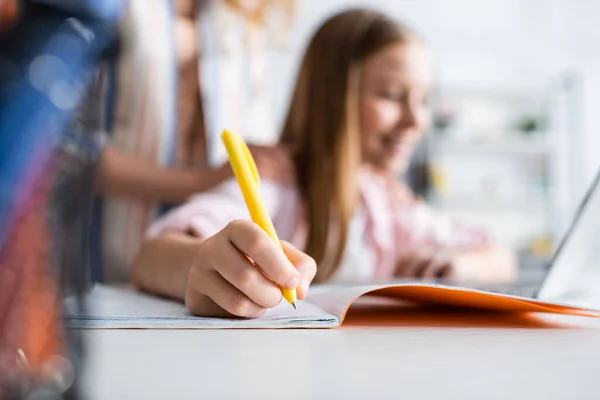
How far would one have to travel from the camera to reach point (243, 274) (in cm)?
36

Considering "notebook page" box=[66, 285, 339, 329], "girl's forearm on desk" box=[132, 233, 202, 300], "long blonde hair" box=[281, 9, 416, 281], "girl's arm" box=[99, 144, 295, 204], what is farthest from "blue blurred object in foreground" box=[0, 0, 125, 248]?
"girl's arm" box=[99, 144, 295, 204]

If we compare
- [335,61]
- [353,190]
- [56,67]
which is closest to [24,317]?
[56,67]

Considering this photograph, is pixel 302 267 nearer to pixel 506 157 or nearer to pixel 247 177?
pixel 247 177

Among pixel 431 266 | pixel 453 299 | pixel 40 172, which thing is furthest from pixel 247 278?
pixel 431 266

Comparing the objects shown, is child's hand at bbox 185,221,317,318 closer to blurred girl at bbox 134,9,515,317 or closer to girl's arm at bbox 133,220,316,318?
girl's arm at bbox 133,220,316,318

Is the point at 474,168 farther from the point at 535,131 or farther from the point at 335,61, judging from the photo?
the point at 335,61

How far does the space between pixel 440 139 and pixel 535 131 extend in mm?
608

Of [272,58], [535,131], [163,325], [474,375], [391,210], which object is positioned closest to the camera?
[474,375]

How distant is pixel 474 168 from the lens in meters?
3.86

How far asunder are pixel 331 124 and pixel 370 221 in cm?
18

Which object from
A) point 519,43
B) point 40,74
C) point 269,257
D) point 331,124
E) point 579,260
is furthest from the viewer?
point 519,43

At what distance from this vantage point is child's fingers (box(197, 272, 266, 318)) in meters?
0.36

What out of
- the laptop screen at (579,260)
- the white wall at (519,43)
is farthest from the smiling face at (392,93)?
the white wall at (519,43)

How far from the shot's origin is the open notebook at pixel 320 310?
0.33 metres
